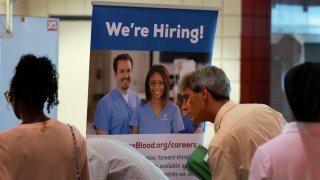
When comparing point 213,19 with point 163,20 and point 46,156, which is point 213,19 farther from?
point 46,156

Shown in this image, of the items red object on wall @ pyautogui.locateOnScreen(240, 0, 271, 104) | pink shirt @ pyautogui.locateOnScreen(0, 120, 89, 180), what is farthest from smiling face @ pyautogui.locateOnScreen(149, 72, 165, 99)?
red object on wall @ pyautogui.locateOnScreen(240, 0, 271, 104)

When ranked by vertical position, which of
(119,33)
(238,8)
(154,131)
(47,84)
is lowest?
(154,131)

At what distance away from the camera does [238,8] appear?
505cm

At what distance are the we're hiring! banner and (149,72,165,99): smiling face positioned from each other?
60mm

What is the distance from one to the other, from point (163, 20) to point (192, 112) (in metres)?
1.03

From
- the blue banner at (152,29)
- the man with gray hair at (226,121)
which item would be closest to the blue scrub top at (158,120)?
the blue banner at (152,29)

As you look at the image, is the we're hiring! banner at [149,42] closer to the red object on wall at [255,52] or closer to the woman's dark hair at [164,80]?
the woman's dark hair at [164,80]

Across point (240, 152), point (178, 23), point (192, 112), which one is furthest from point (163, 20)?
point (240, 152)

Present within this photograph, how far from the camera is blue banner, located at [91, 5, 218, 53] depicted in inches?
133

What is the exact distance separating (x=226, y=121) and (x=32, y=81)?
0.94 m

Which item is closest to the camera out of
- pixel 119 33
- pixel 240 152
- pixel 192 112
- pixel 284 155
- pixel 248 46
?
pixel 284 155

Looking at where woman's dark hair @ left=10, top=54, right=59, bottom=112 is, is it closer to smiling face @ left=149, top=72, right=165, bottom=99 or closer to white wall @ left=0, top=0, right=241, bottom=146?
smiling face @ left=149, top=72, right=165, bottom=99

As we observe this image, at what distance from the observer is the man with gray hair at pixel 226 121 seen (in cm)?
233

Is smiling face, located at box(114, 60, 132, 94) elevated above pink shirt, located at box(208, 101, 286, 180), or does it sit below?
above
